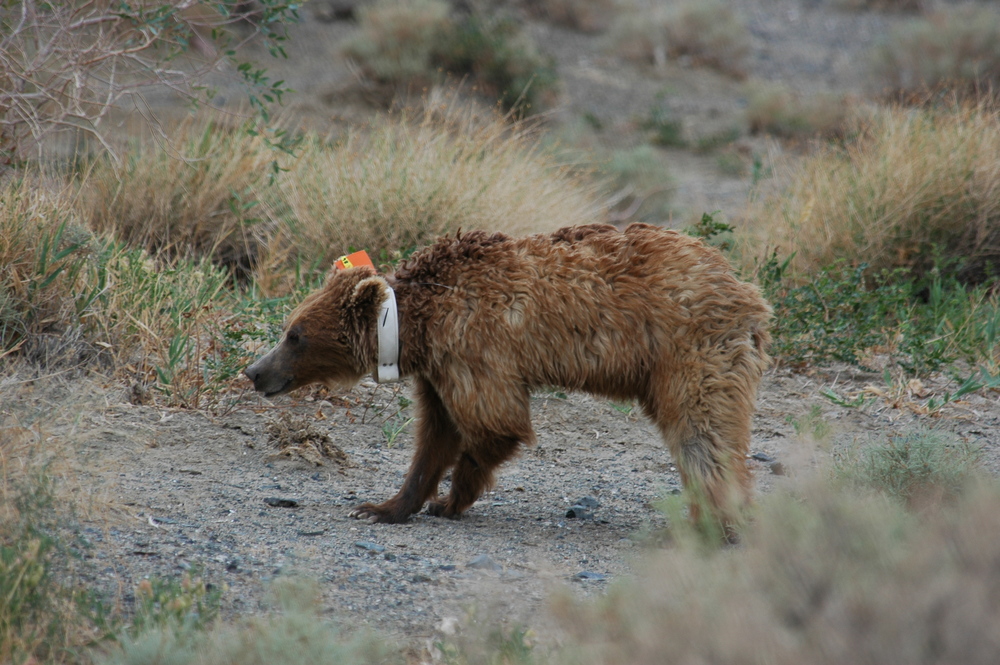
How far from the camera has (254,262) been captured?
8422 millimetres

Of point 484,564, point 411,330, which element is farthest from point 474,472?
point 411,330

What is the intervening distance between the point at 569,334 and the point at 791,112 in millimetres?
14298

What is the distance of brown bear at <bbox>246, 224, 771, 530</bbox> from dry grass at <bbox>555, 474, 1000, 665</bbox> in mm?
1547

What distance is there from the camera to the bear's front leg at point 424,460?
187 inches

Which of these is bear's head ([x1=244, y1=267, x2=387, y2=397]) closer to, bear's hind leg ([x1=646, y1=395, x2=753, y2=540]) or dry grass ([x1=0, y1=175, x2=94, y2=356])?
bear's hind leg ([x1=646, y1=395, x2=753, y2=540])

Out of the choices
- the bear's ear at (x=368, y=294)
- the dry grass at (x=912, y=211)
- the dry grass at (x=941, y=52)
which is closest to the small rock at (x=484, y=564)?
the bear's ear at (x=368, y=294)

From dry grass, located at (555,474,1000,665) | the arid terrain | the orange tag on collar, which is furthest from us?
the orange tag on collar

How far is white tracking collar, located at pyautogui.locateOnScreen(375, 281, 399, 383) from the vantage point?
4504mm

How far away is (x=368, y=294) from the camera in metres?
4.57

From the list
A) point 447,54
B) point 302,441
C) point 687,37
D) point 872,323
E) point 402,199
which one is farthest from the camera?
point 687,37

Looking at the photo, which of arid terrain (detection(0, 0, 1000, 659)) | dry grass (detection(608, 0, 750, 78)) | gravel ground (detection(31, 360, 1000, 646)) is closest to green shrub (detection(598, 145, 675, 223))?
arid terrain (detection(0, 0, 1000, 659))

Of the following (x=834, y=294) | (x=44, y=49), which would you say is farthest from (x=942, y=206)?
(x=44, y=49)

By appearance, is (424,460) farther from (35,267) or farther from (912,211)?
(912,211)

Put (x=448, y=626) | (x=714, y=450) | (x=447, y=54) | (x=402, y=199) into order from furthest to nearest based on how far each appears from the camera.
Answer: (x=447, y=54), (x=402, y=199), (x=714, y=450), (x=448, y=626)
